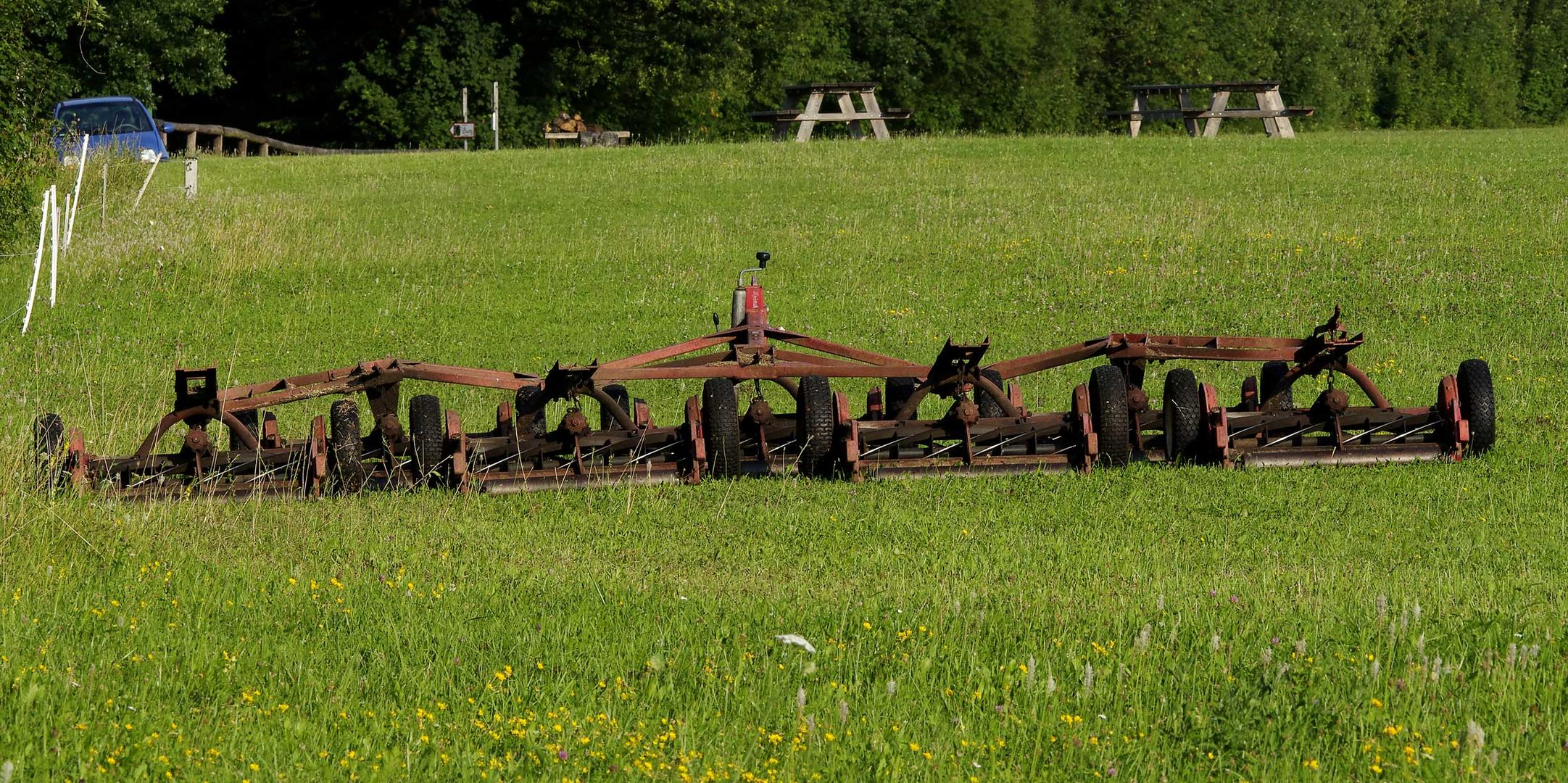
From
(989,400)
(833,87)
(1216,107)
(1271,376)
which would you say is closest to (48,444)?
(989,400)

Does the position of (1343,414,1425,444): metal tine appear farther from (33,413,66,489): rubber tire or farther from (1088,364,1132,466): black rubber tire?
(33,413,66,489): rubber tire

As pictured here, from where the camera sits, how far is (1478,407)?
10562mm

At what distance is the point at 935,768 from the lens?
527 cm

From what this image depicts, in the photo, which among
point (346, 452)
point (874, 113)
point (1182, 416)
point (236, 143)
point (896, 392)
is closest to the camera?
point (346, 452)

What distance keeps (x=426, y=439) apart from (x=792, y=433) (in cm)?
220

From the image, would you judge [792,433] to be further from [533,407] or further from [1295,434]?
[1295,434]

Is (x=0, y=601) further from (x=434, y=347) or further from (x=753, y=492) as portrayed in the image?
(x=434, y=347)

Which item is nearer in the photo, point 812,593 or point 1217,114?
point 812,593

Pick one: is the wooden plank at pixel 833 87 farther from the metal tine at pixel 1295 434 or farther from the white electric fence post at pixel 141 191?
the metal tine at pixel 1295 434

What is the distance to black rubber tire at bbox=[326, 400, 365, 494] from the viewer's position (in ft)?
33.1

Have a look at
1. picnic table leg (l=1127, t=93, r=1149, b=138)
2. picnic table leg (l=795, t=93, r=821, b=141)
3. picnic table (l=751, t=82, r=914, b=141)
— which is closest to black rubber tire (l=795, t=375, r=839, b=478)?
picnic table (l=751, t=82, r=914, b=141)

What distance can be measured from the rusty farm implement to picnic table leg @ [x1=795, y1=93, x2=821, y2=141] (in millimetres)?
24093

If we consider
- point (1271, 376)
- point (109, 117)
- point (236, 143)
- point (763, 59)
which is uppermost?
point (763, 59)

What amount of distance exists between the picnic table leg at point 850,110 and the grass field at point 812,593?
17.1 metres
